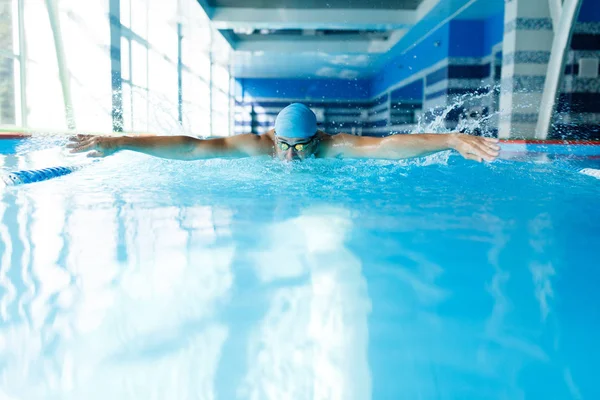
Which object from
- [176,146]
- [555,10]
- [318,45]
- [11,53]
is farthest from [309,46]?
[176,146]

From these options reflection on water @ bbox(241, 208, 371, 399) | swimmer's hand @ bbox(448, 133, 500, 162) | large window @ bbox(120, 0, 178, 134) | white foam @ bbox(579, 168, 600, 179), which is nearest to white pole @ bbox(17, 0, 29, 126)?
large window @ bbox(120, 0, 178, 134)

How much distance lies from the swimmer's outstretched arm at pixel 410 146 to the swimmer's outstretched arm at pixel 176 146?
616 mm

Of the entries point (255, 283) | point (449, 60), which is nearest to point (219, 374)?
point (255, 283)

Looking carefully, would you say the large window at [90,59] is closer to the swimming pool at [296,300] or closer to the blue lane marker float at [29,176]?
the blue lane marker float at [29,176]

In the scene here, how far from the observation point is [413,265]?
1878 millimetres

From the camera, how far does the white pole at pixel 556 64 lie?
7.89 meters

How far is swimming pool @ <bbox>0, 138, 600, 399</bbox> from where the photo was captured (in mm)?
1081

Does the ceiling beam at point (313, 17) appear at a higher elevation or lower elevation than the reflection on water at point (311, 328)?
higher

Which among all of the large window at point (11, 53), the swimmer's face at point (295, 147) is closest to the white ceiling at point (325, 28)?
the large window at point (11, 53)

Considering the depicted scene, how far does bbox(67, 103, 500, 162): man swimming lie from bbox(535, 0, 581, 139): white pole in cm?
593

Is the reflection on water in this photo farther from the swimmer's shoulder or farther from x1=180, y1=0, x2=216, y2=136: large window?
x1=180, y1=0, x2=216, y2=136: large window

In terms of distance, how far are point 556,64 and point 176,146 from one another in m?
7.40

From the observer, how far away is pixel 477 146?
3.09m

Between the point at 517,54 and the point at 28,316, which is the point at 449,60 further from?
the point at 28,316
